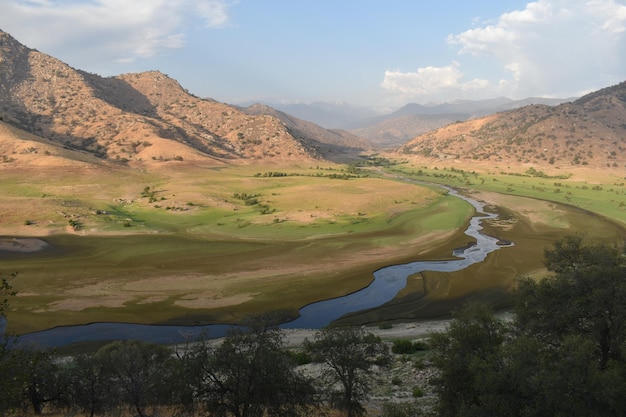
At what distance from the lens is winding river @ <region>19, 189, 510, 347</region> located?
38.6m

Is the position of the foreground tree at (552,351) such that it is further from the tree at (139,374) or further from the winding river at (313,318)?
the winding river at (313,318)

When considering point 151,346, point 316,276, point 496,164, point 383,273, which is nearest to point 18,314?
point 151,346

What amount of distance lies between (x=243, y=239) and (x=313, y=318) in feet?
106

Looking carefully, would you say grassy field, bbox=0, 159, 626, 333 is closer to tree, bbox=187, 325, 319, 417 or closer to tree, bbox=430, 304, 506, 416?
tree, bbox=430, 304, 506, 416

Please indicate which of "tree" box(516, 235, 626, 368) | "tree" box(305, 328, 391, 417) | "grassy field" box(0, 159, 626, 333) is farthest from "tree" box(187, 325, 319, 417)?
"grassy field" box(0, 159, 626, 333)

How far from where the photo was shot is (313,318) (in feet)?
143

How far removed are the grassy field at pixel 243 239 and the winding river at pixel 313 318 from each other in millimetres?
1344

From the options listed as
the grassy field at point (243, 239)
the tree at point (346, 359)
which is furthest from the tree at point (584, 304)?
the grassy field at point (243, 239)

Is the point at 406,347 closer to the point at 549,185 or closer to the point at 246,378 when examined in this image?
the point at 246,378

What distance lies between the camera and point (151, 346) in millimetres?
24438

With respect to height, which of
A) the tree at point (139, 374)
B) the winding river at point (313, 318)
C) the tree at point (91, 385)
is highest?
the tree at point (139, 374)

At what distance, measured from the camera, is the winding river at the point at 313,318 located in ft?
127

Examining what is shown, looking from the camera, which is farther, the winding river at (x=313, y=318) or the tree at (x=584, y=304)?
the winding river at (x=313, y=318)

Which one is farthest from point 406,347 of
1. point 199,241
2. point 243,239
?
point 199,241
